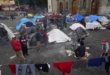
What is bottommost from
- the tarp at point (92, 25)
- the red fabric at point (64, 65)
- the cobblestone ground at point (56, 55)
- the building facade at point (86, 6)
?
the cobblestone ground at point (56, 55)

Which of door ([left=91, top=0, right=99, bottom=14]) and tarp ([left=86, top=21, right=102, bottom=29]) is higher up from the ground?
door ([left=91, top=0, right=99, bottom=14])

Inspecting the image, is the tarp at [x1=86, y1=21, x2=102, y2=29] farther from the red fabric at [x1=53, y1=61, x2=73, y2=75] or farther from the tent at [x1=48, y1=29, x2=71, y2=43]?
the red fabric at [x1=53, y1=61, x2=73, y2=75]

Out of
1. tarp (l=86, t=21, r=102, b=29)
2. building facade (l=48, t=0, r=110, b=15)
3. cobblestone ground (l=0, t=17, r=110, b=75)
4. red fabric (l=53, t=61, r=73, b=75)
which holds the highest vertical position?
red fabric (l=53, t=61, r=73, b=75)

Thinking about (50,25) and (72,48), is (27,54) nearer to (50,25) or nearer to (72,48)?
(72,48)

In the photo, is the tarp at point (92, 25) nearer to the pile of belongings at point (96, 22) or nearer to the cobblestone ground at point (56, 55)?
the pile of belongings at point (96, 22)

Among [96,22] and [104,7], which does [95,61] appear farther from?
[104,7]

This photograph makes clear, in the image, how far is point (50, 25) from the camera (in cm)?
2817

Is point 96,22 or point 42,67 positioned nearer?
point 42,67

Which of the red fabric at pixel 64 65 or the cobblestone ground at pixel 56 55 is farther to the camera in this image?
the cobblestone ground at pixel 56 55

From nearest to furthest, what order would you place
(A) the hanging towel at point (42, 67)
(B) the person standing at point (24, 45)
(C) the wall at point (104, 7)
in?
(A) the hanging towel at point (42, 67) → (B) the person standing at point (24, 45) → (C) the wall at point (104, 7)

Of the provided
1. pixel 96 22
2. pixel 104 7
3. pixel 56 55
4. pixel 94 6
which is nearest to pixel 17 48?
pixel 56 55

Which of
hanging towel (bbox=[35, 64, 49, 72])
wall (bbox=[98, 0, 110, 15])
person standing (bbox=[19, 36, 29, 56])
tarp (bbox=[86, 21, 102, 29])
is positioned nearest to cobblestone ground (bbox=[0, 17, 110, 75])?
person standing (bbox=[19, 36, 29, 56])

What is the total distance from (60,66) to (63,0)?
2278 centimetres

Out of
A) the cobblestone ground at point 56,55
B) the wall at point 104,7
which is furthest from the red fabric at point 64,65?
the wall at point 104,7
